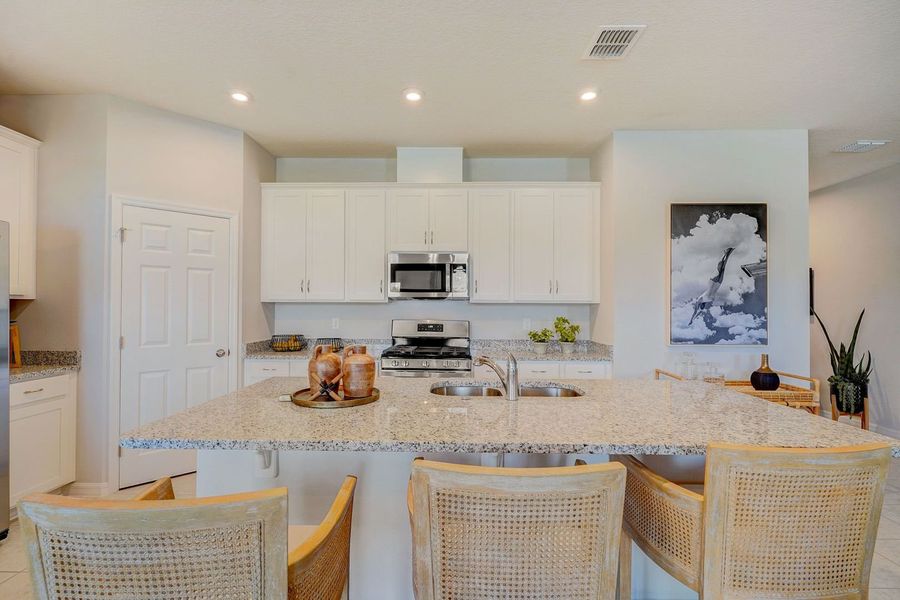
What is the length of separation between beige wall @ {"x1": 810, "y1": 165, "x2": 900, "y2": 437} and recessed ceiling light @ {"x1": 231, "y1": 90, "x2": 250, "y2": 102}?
5.94 metres

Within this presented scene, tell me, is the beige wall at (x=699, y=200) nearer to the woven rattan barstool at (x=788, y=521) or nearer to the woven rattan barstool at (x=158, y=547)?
the woven rattan barstool at (x=788, y=521)

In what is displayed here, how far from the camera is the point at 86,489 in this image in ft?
9.62

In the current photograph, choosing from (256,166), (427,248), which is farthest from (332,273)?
(256,166)

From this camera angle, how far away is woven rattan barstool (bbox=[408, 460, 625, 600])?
0.93m

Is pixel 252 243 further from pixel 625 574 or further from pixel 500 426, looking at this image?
pixel 625 574

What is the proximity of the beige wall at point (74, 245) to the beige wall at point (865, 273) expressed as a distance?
6.83 metres

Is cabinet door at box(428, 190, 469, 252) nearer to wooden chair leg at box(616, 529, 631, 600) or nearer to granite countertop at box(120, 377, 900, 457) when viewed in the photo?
granite countertop at box(120, 377, 900, 457)

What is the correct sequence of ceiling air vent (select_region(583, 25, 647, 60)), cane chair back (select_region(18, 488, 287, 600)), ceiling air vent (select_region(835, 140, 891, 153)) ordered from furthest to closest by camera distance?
ceiling air vent (select_region(835, 140, 891, 153)) → ceiling air vent (select_region(583, 25, 647, 60)) → cane chair back (select_region(18, 488, 287, 600))

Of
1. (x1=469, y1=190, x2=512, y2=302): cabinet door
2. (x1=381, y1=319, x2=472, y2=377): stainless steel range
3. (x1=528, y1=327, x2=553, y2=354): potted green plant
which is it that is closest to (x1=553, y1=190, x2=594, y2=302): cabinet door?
(x1=528, y1=327, x2=553, y2=354): potted green plant

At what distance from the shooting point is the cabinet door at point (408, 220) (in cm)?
397

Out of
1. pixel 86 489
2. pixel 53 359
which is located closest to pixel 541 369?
pixel 86 489

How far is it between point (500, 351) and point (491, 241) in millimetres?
1020

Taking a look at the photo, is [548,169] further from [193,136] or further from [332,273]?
[193,136]

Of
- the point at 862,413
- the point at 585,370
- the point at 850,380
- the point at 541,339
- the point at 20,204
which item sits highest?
the point at 20,204
